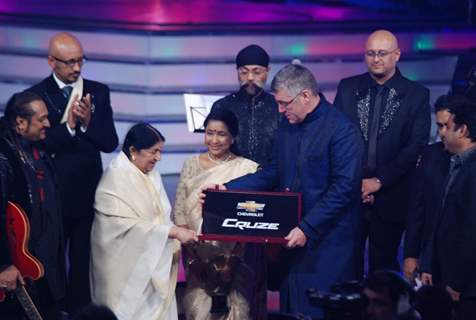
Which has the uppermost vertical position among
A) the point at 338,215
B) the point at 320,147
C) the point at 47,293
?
the point at 320,147

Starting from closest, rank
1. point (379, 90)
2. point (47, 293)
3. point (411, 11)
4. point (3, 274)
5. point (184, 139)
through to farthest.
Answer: point (3, 274), point (47, 293), point (379, 90), point (184, 139), point (411, 11)

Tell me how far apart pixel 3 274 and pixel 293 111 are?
5.33 feet

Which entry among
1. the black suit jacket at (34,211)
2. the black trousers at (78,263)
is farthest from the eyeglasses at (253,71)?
the black suit jacket at (34,211)

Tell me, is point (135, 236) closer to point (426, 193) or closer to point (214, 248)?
point (214, 248)

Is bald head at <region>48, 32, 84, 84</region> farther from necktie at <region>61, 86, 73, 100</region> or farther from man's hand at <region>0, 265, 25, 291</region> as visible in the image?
man's hand at <region>0, 265, 25, 291</region>

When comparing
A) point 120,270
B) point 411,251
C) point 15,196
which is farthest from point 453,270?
point 15,196

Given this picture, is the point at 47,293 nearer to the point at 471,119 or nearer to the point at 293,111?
the point at 293,111

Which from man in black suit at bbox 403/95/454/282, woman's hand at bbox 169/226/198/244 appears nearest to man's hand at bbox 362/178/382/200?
man in black suit at bbox 403/95/454/282

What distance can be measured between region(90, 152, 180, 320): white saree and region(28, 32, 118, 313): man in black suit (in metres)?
0.24

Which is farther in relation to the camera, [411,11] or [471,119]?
[411,11]

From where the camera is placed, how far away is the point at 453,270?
5.28 meters

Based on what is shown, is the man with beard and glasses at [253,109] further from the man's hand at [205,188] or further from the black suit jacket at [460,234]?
the black suit jacket at [460,234]

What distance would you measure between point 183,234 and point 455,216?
1407mm

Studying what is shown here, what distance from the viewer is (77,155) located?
20.3ft
